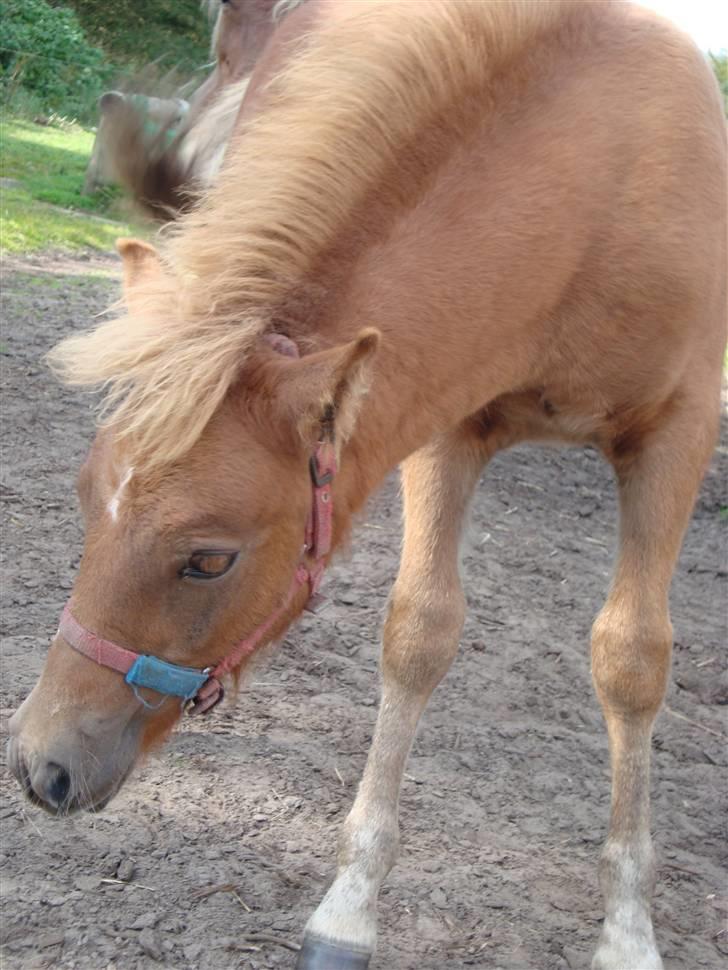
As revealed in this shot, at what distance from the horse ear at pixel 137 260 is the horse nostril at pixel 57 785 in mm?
1060

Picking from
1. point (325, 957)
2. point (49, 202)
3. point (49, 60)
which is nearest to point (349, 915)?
point (325, 957)

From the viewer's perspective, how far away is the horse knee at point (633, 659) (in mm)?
3143

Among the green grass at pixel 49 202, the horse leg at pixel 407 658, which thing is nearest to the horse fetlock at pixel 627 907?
the horse leg at pixel 407 658

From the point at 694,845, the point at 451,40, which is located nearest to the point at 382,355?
the point at 451,40

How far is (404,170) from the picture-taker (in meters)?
2.58

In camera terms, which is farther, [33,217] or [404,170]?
[33,217]

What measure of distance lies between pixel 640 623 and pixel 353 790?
100 centimetres

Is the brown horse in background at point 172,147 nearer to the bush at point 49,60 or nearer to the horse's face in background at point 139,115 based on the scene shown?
the horse's face in background at point 139,115

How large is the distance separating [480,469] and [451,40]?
1.27 meters

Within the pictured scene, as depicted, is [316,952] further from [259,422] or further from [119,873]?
[259,422]

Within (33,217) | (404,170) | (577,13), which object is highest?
(577,13)

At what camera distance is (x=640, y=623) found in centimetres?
313

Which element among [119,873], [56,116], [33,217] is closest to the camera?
[119,873]

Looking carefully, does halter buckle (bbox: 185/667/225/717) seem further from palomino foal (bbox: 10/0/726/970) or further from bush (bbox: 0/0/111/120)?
bush (bbox: 0/0/111/120)
